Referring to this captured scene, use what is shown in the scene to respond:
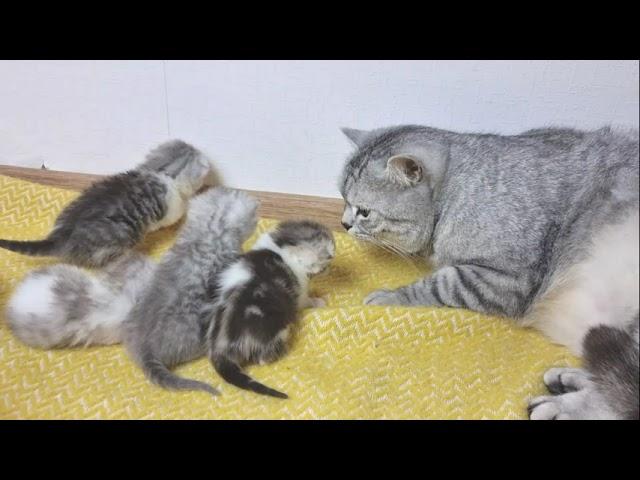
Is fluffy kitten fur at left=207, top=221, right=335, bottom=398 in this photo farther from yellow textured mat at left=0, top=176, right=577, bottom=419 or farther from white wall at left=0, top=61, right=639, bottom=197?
white wall at left=0, top=61, right=639, bottom=197

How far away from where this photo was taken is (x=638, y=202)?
1120mm

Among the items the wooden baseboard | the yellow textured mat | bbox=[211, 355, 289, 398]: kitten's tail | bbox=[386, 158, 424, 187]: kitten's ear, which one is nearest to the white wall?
the wooden baseboard

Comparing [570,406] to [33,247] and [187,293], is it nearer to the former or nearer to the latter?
[187,293]

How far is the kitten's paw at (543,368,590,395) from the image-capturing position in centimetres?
129

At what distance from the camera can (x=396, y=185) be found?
1570mm

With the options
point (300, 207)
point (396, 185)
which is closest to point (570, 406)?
point (396, 185)

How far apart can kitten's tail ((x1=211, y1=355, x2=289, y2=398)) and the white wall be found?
0.80 meters

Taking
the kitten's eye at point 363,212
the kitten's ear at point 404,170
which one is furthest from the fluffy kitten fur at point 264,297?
the kitten's ear at point 404,170

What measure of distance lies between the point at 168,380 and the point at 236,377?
0.15 metres

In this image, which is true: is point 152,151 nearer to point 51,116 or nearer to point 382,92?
point 51,116

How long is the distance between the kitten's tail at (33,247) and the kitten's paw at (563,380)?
53.0 inches

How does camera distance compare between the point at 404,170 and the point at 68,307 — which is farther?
the point at 404,170

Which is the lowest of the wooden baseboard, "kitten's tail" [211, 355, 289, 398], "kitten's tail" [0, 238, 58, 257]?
"kitten's tail" [211, 355, 289, 398]
